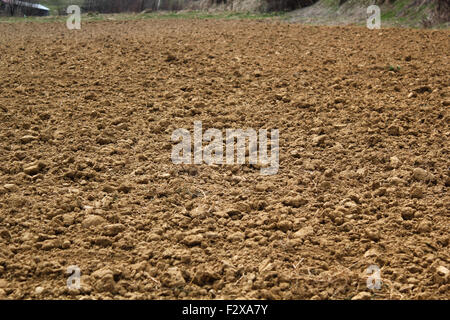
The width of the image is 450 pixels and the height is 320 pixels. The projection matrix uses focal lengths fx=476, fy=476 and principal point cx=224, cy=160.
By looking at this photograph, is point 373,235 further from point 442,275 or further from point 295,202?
point 295,202

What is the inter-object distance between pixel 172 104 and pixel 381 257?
9.60ft

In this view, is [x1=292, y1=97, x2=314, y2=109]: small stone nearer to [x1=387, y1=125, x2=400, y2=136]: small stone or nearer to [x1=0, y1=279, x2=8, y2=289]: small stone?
[x1=387, y1=125, x2=400, y2=136]: small stone

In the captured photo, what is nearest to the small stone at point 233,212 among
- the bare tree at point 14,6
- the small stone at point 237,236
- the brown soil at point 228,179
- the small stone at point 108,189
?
the brown soil at point 228,179

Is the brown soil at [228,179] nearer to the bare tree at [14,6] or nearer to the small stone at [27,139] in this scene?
the small stone at [27,139]

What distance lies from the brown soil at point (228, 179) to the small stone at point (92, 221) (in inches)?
0.6

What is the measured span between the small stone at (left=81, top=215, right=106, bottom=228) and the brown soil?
0.05 ft

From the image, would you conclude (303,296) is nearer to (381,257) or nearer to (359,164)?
(381,257)

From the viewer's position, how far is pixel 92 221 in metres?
3.08

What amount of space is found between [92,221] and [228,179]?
1.10m

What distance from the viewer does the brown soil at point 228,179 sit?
263cm

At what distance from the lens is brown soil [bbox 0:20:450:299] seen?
2.63 metres

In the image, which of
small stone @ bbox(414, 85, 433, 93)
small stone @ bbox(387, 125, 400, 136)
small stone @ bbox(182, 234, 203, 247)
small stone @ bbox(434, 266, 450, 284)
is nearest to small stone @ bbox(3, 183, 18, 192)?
small stone @ bbox(182, 234, 203, 247)
